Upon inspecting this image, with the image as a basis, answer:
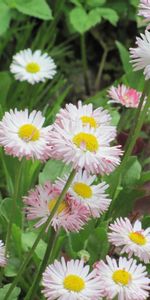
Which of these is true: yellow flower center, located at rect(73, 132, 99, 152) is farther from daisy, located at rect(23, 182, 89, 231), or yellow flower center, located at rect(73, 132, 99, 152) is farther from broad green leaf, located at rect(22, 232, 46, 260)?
broad green leaf, located at rect(22, 232, 46, 260)

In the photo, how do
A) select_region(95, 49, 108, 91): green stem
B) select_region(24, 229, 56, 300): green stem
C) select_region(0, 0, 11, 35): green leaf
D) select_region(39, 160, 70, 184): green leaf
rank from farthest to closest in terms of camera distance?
select_region(95, 49, 108, 91): green stem, select_region(0, 0, 11, 35): green leaf, select_region(39, 160, 70, 184): green leaf, select_region(24, 229, 56, 300): green stem

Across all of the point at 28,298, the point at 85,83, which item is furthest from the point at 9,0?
the point at 28,298

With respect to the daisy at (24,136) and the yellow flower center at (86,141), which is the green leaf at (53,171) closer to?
the daisy at (24,136)

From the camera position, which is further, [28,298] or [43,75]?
[43,75]

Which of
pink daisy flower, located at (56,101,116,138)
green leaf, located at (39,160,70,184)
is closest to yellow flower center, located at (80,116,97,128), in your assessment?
pink daisy flower, located at (56,101,116,138)

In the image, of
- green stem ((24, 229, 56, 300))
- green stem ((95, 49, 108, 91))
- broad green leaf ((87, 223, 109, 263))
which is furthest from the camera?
green stem ((95, 49, 108, 91))

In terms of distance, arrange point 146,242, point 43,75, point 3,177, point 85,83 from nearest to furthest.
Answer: point 146,242, point 3,177, point 43,75, point 85,83

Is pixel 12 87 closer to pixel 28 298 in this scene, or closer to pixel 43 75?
pixel 43 75
